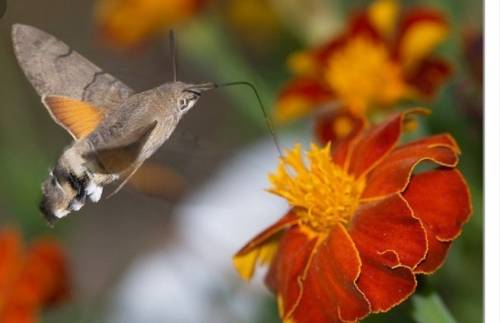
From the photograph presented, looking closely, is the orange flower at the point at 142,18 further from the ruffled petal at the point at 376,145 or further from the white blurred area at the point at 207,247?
the ruffled petal at the point at 376,145

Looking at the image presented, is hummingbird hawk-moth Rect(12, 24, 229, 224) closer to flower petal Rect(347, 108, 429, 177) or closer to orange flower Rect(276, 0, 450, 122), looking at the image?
flower petal Rect(347, 108, 429, 177)

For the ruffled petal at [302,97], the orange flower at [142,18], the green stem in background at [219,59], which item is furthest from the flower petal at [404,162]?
the orange flower at [142,18]

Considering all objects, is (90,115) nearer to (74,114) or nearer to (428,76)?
(74,114)

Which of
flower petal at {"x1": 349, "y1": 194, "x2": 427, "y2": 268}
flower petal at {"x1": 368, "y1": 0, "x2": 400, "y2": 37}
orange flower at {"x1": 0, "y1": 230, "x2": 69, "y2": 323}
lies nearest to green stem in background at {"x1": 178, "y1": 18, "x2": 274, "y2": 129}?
flower petal at {"x1": 368, "y1": 0, "x2": 400, "y2": 37}

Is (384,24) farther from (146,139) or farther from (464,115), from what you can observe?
(146,139)

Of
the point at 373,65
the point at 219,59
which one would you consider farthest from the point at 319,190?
the point at 219,59
